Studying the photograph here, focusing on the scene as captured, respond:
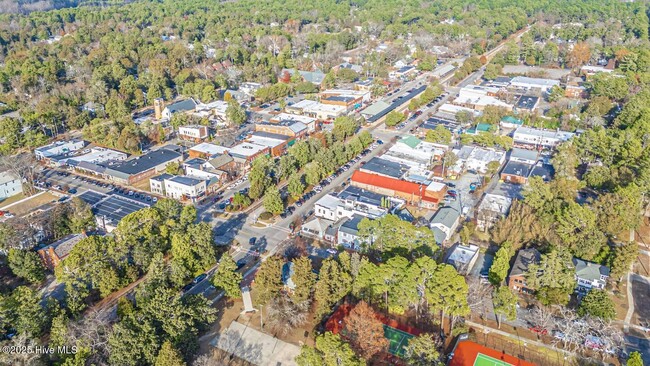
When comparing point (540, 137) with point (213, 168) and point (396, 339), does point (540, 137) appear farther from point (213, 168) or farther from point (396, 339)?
point (396, 339)

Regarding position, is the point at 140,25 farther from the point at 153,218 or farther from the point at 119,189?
the point at 153,218

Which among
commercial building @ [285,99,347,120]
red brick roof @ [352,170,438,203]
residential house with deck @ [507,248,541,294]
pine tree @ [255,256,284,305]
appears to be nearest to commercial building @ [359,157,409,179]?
red brick roof @ [352,170,438,203]

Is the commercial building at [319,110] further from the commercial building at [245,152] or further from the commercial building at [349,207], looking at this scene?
the commercial building at [349,207]

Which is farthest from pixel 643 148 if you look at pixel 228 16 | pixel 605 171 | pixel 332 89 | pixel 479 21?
pixel 228 16

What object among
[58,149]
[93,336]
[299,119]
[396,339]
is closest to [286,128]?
[299,119]

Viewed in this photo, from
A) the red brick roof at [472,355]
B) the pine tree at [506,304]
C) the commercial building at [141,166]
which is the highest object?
the pine tree at [506,304]

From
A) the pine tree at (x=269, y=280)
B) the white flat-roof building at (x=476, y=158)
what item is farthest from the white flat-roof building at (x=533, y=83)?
the pine tree at (x=269, y=280)
